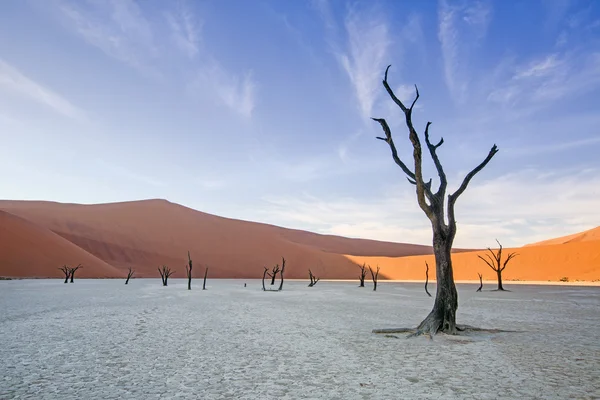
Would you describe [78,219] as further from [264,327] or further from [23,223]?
[264,327]

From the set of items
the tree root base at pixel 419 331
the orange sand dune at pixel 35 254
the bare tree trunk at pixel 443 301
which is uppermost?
the orange sand dune at pixel 35 254

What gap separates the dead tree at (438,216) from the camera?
949 cm

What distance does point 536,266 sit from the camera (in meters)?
57.8

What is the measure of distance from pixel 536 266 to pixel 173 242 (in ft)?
182

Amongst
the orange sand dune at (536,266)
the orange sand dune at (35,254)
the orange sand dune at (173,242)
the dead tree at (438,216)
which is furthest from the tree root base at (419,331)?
the orange sand dune at (173,242)

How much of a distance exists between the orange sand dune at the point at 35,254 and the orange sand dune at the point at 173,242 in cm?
1011

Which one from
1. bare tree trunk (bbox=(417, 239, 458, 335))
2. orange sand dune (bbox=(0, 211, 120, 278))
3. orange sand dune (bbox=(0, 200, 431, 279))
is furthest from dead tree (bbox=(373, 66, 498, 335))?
orange sand dune (bbox=(0, 200, 431, 279))

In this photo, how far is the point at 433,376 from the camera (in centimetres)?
570

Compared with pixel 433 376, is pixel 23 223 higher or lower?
higher

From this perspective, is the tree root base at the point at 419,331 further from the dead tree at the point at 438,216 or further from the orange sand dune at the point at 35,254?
the orange sand dune at the point at 35,254

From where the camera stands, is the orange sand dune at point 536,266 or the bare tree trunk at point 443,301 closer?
the bare tree trunk at point 443,301

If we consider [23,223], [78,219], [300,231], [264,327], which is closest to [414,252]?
[300,231]

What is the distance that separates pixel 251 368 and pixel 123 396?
6.23 feet

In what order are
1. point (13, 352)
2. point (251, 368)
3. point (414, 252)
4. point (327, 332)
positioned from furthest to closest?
point (414, 252)
point (327, 332)
point (13, 352)
point (251, 368)
